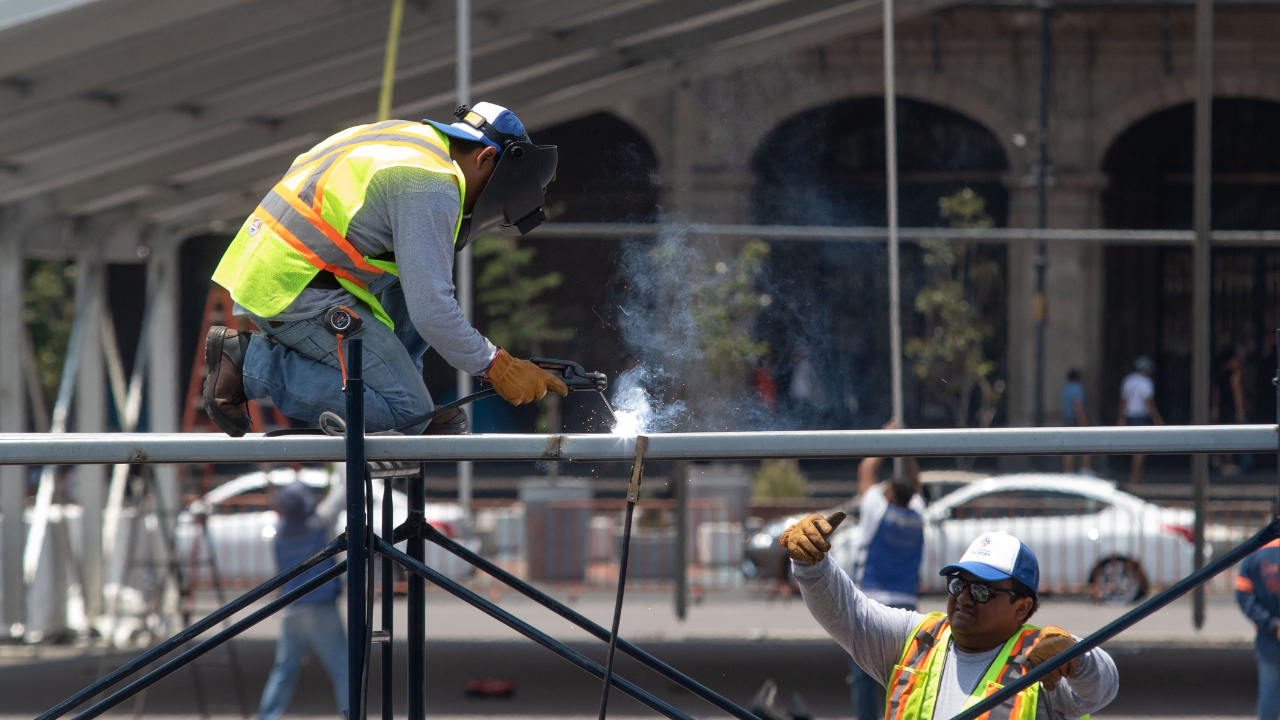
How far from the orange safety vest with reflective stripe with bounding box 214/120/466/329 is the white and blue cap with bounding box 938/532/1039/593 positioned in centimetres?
141

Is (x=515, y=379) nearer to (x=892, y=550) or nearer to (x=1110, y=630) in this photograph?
(x=1110, y=630)

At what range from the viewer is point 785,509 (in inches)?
522

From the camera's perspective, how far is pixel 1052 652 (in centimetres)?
271

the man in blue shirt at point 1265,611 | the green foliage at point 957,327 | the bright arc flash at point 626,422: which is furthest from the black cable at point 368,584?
the green foliage at point 957,327

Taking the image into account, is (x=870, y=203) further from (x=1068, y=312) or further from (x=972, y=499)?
(x=1068, y=312)

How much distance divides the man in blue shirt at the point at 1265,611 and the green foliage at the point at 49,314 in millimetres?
16971

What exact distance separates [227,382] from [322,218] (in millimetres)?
490

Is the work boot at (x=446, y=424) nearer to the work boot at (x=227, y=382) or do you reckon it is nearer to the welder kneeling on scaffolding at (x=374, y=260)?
the welder kneeling on scaffolding at (x=374, y=260)

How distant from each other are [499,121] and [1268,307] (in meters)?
17.2

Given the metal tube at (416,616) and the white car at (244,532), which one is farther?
the white car at (244,532)

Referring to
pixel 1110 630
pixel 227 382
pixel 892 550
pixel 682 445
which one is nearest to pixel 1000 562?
pixel 1110 630

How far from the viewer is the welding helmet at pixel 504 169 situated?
9.21ft

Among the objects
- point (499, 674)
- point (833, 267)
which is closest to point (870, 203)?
point (833, 267)

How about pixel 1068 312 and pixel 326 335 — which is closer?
pixel 326 335
